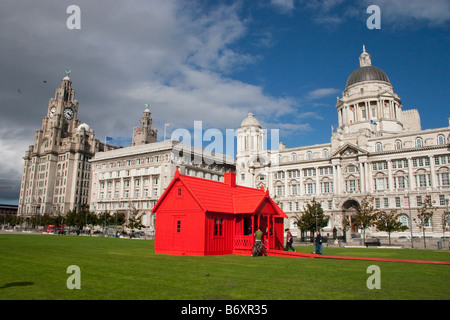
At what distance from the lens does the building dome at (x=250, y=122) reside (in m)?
90.8

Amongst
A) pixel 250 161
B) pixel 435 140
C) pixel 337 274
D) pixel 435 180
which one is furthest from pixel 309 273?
pixel 250 161

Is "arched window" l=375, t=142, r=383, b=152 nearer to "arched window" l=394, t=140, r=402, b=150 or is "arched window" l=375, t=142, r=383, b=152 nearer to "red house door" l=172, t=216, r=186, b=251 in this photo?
"arched window" l=394, t=140, r=402, b=150

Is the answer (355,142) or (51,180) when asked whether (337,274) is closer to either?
(355,142)

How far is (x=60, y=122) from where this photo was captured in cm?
13112

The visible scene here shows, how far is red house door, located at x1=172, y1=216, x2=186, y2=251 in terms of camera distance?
2464 centimetres

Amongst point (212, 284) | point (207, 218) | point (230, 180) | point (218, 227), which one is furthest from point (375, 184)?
point (212, 284)

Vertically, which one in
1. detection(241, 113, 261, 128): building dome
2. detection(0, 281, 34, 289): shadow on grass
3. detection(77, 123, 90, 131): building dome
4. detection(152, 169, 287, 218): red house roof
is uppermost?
detection(77, 123, 90, 131): building dome

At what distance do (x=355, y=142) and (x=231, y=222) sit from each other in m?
60.2

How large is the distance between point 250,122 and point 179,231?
68391mm

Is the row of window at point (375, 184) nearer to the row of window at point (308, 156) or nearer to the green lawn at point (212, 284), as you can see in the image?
the row of window at point (308, 156)

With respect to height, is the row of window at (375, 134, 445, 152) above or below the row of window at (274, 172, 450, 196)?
above

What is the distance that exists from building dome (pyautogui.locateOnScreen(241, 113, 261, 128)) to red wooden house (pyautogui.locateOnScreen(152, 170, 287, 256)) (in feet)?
210

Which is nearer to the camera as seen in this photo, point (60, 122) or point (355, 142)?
point (355, 142)

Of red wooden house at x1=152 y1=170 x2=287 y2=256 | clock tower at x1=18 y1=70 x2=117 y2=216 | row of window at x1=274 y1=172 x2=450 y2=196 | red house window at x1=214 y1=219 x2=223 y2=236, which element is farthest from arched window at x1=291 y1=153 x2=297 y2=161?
clock tower at x1=18 y1=70 x2=117 y2=216
